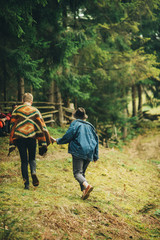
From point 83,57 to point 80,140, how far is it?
10.1 meters

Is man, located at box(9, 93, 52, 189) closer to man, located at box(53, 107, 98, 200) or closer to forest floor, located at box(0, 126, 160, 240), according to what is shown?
man, located at box(53, 107, 98, 200)

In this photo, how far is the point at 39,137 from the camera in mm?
4258

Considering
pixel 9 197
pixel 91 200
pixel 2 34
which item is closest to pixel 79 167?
pixel 91 200

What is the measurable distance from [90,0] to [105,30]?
6.31ft

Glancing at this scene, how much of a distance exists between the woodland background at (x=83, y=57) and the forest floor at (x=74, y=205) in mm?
3830

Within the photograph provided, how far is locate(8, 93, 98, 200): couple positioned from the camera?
Answer: 4.09m

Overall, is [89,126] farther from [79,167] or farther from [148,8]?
[148,8]

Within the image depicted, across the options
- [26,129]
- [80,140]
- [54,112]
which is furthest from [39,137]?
[54,112]

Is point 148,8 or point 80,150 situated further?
point 148,8

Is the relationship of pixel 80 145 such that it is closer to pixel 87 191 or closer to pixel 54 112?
pixel 87 191

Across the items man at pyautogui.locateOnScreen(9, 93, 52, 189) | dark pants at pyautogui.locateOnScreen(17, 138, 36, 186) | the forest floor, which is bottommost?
the forest floor

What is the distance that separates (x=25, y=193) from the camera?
4.12 meters

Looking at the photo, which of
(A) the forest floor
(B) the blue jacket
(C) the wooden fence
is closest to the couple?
(B) the blue jacket

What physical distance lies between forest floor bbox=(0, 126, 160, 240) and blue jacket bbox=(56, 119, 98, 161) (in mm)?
1007
